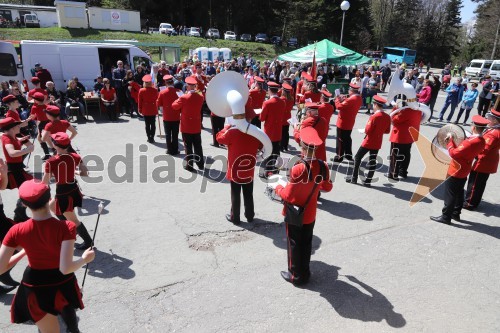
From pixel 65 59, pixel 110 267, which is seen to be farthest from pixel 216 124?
pixel 65 59

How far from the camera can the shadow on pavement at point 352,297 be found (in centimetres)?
387

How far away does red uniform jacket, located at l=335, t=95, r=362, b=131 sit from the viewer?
8.20 meters

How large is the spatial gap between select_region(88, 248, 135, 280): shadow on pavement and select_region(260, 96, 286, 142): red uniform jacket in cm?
419

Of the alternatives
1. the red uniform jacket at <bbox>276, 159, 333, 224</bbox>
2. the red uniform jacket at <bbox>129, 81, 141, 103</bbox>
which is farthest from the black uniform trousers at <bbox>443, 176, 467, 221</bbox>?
the red uniform jacket at <bbox>129, 81, 141, 103</bbox>

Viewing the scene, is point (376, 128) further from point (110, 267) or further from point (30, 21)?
point (30, 21)

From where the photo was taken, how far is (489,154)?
621cm

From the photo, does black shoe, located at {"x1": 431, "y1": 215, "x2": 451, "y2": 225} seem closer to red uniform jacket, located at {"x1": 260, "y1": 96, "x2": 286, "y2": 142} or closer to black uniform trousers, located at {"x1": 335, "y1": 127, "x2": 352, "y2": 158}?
black uniform trousers, located at {"x1": 335, "y1": 127, "x2": 352, "y2": 158}

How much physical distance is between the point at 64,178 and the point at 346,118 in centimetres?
627

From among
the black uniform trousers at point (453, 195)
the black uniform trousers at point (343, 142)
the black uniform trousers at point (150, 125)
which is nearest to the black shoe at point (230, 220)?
the black uniform trousers at point (453, 195)

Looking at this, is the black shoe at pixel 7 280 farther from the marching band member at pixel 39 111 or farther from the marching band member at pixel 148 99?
the marching band member at pixel 148 99

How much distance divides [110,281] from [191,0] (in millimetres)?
60005

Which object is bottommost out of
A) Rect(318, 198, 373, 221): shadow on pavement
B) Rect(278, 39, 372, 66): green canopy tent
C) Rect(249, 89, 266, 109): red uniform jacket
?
Rect(318, 198, 373, 221): shadow on pavement

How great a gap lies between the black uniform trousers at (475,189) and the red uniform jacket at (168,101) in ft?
21.1

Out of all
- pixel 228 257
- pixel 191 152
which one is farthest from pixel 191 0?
pixel 228 257
